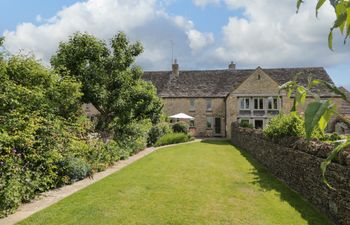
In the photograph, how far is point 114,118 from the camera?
23.7 meters

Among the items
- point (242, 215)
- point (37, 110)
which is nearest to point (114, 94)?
point (37, 110)

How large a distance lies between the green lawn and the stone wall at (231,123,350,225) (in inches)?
15.0

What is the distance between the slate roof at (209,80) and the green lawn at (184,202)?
32.6 meters

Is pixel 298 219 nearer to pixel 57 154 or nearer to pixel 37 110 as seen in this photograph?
pixel 57 154

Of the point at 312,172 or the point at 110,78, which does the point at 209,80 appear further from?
the point at 312,172

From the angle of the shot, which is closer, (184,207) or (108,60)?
(184,207)

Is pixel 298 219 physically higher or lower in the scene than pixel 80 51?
lower

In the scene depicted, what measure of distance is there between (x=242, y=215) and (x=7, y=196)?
6.36 metres

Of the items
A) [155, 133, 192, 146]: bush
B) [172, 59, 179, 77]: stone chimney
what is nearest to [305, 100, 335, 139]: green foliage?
[155, 133, 192, 146]: bush

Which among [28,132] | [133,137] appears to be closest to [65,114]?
[28,132]

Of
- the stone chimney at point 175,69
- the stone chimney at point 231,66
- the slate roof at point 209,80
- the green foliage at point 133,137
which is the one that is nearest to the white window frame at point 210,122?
the slate roof at point 209,80

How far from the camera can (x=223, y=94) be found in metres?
46.8

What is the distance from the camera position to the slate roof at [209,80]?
47156mm

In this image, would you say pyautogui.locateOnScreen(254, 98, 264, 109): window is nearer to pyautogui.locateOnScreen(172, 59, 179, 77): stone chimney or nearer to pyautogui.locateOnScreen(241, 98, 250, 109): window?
pyautogui.locateOnScreen(241, 98, 250, 109): window
